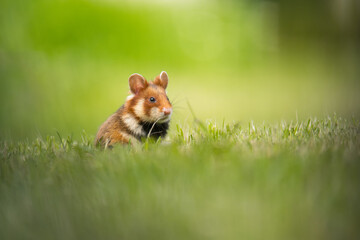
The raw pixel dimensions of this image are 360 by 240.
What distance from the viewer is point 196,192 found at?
2689mm

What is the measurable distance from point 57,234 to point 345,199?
1.85 meters

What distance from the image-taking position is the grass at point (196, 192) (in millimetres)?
2393

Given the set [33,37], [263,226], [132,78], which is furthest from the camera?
[33,37]

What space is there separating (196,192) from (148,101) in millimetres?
2108

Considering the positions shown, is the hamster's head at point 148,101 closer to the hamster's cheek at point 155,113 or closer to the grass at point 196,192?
the hamster's cheek at point 155,113

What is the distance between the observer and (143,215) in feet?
8.29

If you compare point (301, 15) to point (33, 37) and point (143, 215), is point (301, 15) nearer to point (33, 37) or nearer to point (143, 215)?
point (33, 37)

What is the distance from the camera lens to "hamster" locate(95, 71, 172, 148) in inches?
179

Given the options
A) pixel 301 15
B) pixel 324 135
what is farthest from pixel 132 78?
pixel 301 15

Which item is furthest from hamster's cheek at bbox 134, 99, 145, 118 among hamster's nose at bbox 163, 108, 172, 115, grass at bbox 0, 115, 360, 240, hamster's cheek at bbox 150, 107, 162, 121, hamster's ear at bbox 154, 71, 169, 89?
grass at bbox 0, 115, 360, 240

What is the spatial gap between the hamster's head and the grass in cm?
76

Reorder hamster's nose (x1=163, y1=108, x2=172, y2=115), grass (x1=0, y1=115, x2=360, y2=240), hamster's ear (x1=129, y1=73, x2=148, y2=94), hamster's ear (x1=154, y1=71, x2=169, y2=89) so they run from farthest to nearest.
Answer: hamster's ear (x1=154, y1=71, x2=169, y2=89) → hamster's ear (x1=129, y1=73, x2=148, y2=94) → hamster's nose (x1=163, y1=108, x2=172, y2=115) → grass (x1=0, y1=115, x2=360, y2=240)

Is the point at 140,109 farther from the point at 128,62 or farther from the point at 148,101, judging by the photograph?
the point at 128,62

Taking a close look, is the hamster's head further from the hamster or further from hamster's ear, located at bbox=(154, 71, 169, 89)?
hamster's ear, located at bbox=(154, 71, 169, 89)
